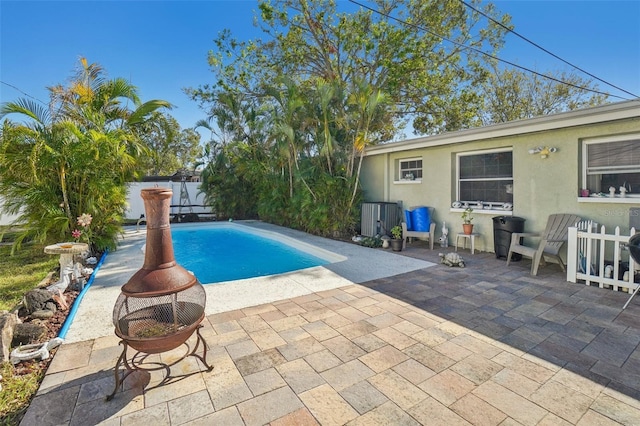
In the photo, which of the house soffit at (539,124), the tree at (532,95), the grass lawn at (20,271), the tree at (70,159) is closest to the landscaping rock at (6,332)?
the grass lawn at (20,271)

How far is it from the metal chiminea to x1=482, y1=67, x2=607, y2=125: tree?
21.3 m

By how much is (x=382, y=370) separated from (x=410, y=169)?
8138 millimetres

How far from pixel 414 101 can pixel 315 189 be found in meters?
9.17

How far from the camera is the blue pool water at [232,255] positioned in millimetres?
7801

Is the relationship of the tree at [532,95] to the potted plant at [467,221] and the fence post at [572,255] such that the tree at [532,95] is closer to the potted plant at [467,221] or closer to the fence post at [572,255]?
the potted plant at [467,221]

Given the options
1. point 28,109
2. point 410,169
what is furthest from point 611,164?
point 28,109

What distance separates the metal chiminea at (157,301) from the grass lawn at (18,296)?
2.21 feet

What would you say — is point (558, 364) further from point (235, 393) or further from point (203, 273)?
point (203, 273)

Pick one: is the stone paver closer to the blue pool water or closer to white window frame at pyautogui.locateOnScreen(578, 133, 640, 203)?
white window frame at pyautogui.locateOnScreen(578, 133, 640, 203)

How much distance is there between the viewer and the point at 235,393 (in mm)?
2504

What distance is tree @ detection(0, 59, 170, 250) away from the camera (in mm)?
6141

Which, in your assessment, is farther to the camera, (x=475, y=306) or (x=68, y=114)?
(x=68, y=114)

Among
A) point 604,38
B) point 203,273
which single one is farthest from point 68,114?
point 604,38

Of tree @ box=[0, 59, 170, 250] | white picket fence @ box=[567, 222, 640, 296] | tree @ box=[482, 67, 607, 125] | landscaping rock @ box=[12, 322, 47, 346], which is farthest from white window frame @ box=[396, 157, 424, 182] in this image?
tree @ box=[482, 67, 607, 125]
